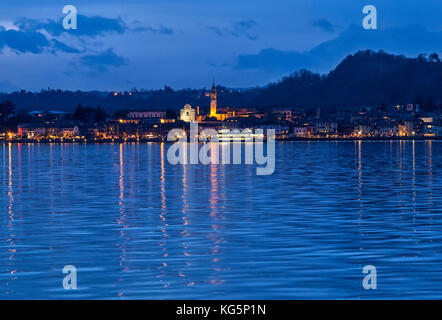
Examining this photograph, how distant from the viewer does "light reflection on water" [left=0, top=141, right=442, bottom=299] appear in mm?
13086

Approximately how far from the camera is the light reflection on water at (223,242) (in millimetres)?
13086

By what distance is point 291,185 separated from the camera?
35094 millimetres

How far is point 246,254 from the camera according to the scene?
1603 cm

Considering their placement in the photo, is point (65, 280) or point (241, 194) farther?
point (241, 194)

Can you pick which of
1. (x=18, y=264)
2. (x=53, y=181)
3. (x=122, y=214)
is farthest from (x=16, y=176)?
(x=18, y=264)

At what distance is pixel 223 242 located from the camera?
17703 mm

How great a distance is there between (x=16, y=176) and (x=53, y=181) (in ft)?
19.9
